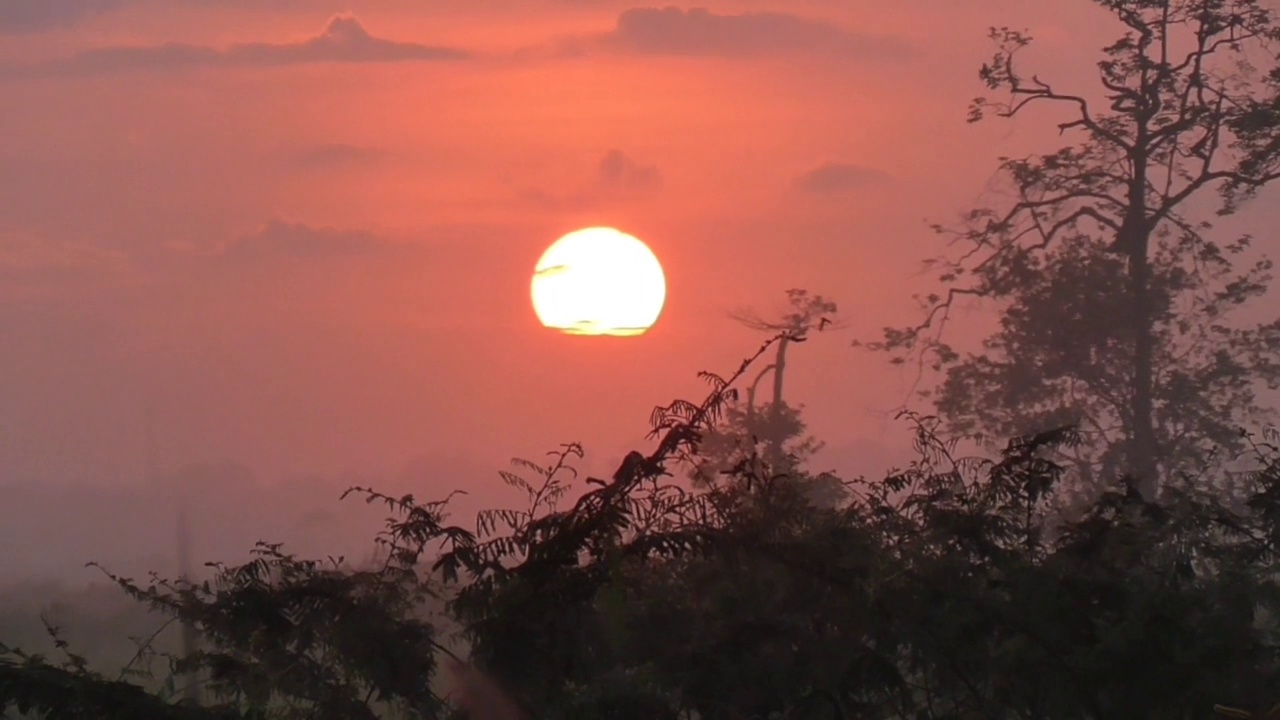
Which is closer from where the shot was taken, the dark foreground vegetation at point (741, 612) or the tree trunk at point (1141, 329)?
the dark foreground vegetation at point (741, 612)

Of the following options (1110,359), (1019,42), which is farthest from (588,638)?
(1110,359)

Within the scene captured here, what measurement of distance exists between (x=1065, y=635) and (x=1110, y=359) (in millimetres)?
34356

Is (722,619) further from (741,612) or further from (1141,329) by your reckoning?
(1141,329)

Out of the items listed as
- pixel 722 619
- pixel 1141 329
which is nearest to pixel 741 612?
pixel 722 619

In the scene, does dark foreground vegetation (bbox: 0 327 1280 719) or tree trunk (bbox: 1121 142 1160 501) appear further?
tree trunk (bbox: 1121 142 1160 501)

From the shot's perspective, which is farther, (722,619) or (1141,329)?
(1141,329)

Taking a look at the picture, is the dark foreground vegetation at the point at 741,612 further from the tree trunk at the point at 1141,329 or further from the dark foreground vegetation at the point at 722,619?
the tree trunk at the point at 1141,329

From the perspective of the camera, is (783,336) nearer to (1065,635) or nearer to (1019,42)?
(1065,635)

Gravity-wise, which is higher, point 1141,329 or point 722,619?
point 1141,329

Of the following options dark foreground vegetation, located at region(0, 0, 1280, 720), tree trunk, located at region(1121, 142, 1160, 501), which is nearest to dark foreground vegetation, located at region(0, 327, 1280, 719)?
dark foreground vegetation, located at region(0, 0, 1280, 720)

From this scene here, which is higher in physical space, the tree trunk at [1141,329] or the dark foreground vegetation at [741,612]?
the tree trunk at [1141,329]

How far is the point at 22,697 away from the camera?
10570 millimetres

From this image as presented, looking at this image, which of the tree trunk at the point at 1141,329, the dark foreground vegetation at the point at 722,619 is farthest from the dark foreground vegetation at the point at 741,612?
the tree trunk at the point at 1141,329

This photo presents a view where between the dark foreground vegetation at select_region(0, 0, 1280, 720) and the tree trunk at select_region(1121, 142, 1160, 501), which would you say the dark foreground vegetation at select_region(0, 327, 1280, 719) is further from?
the tree trunk at select_region(1121, 142, 1160, 501)
